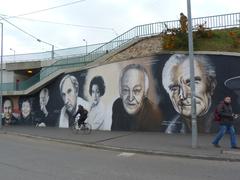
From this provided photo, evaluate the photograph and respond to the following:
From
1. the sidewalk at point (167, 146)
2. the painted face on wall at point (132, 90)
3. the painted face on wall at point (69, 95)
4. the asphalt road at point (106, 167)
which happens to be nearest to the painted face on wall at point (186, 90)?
the sidewalk at point (167, 146)

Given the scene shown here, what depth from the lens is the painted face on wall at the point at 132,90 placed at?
2428 cm

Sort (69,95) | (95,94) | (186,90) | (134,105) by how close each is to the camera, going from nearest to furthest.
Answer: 1. (186,90)
2. (134,105)
3. (95,94)
4. (69,95)

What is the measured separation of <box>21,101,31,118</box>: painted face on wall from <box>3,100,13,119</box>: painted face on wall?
7.15 feet

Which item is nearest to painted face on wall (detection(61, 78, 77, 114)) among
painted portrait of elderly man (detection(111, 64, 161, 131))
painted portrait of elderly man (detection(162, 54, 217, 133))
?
painted portrait of elderly man (detection(111, 64, 161, 131))

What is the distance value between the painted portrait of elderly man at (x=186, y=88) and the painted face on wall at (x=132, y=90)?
1.85m

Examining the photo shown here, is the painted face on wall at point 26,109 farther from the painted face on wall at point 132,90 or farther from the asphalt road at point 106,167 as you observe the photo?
the asphalt road at point 106,167

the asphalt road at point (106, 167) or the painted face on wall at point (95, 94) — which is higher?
the painted face on wall at point (95, 94)

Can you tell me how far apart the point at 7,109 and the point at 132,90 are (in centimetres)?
1915

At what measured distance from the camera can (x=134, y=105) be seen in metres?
24.5

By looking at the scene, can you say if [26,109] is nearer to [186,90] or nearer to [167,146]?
[186,90]

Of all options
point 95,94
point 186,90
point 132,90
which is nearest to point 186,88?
point 186,90

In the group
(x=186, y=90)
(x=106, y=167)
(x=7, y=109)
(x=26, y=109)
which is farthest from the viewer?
(x=7, y=109)

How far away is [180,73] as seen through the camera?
72.9 ft

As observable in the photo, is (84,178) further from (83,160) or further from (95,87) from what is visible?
(95,87)
